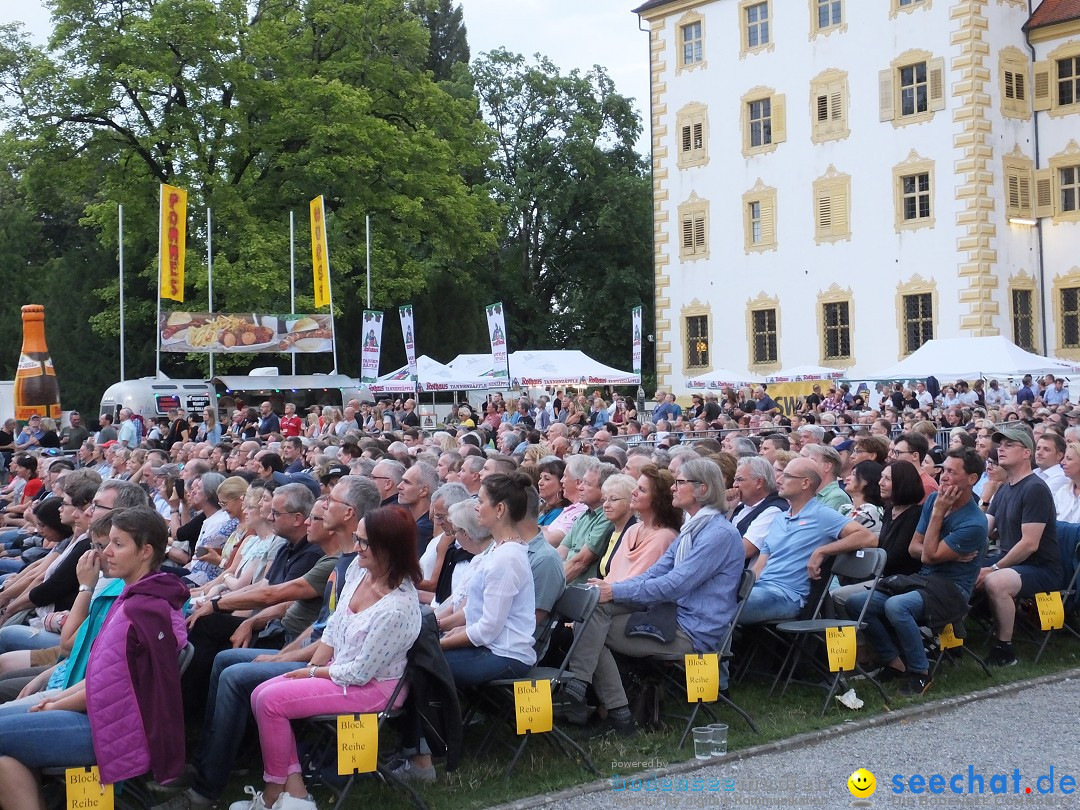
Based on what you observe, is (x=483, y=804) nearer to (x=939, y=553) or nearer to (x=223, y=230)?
(x=939, y=553)

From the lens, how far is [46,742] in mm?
4859

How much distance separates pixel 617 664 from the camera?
6582 millimetres

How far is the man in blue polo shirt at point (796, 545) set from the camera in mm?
7020

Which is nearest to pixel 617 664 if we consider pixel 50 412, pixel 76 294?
pixel 50 412

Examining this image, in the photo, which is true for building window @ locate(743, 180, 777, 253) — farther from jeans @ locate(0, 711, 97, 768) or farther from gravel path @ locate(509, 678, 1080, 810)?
jeans @ locate(0, 711, 97, 768)

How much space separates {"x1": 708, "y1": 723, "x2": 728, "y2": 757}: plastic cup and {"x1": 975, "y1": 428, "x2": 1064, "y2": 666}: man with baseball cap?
2.50 m

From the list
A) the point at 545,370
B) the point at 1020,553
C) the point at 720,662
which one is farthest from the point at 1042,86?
the point at 720,662

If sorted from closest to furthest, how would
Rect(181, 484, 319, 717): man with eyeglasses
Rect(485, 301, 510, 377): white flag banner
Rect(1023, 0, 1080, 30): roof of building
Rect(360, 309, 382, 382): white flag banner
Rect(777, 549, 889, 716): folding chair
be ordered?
Rect(181, 484, 319, 717): man with eyeglasses → Rect(777, 549, 889, 716): folding chair → Rect(485, 301, 510, 377): white flag banner → Rect(360, 309, 382, 382): white flag banner → Rect(1023, 0, 1080, 30): roof of building

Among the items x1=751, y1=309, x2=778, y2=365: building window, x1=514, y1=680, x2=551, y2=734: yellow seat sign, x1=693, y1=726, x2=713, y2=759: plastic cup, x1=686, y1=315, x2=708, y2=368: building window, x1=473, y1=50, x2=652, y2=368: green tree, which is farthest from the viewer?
x1=473, y1=50, x2=652, y2=368: green tree

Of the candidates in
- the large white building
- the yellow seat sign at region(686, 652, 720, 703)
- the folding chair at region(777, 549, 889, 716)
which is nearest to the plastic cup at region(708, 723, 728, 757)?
the yellow seat sign at region(686, 652, 720, 703)

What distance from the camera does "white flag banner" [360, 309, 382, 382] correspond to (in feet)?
79.2

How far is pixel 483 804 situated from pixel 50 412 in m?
25.1

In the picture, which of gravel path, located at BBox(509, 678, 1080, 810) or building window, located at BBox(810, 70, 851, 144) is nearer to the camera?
gravel path, located at BBox(509, 678, 1080, 810)

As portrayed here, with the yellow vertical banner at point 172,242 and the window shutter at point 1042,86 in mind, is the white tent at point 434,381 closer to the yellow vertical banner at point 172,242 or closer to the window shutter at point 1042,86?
the yellow vertical banner at point 172,242
